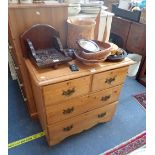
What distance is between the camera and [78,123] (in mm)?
1277

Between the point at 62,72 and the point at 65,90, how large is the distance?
0.12 meters

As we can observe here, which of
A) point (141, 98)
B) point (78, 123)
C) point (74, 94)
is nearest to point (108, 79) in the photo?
point (74, 94)

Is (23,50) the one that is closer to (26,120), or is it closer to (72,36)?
(72,36)

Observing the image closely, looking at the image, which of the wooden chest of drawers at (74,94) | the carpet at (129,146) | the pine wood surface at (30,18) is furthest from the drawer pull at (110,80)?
the carpet at (129,146)

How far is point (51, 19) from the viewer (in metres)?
1.11

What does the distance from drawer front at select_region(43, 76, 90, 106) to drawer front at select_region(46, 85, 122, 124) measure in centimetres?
5

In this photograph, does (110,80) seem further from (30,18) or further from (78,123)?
(30,18)

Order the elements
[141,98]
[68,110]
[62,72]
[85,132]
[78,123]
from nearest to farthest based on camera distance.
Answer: [62,72] → [68,110] → [78,123] → [85,132] → [141,98]

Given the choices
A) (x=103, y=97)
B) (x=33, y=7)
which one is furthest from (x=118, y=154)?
(x=33, y=7)

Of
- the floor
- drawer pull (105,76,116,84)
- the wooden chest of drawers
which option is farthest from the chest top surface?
the floor

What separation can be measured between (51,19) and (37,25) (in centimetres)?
12

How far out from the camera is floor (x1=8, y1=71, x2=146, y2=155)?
1.29 m

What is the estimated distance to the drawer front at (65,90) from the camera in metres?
0.95

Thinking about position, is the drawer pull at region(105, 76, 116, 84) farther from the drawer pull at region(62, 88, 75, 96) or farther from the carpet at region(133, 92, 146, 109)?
the carpet at region(133, 92, 146, 109)
